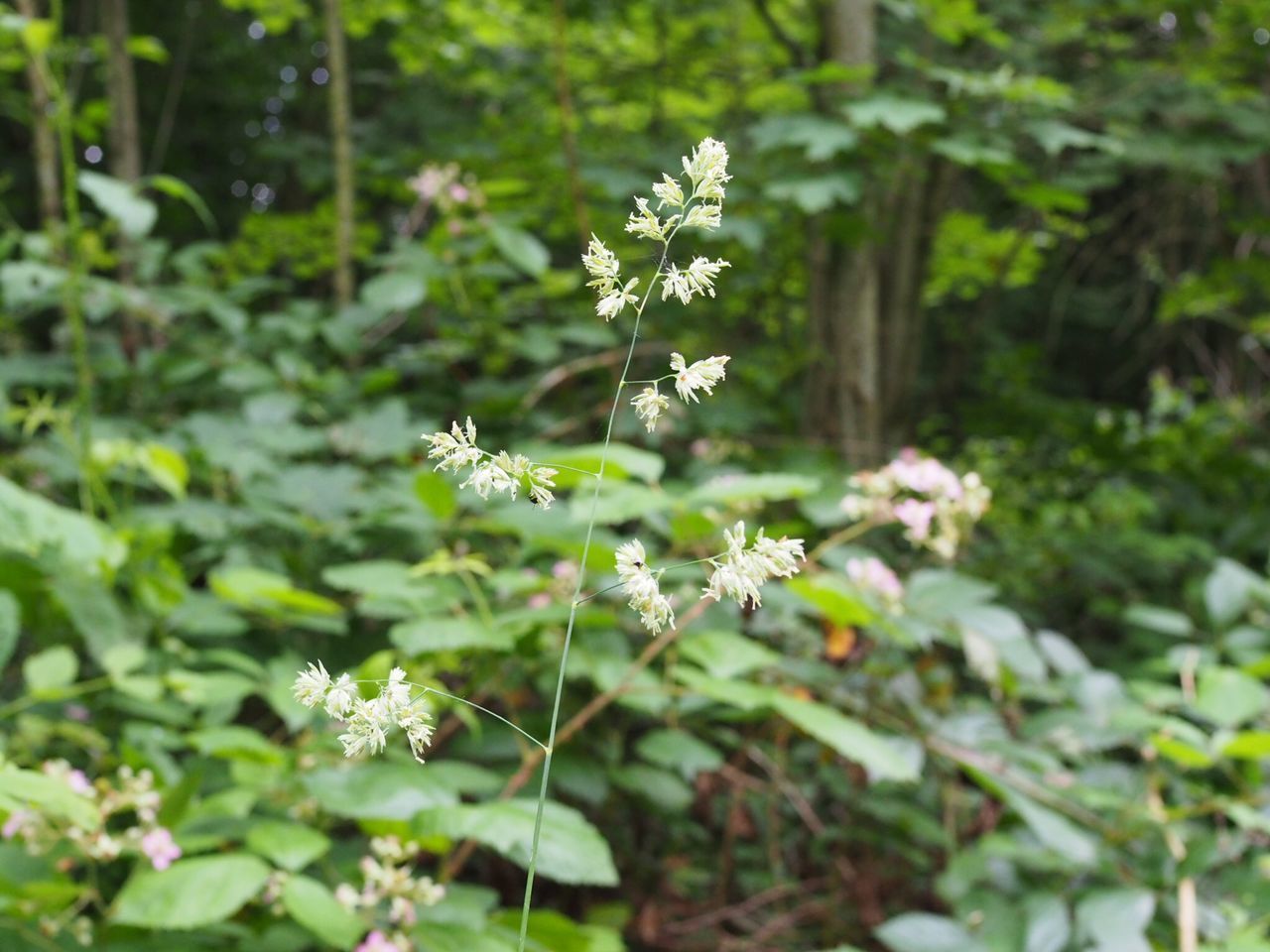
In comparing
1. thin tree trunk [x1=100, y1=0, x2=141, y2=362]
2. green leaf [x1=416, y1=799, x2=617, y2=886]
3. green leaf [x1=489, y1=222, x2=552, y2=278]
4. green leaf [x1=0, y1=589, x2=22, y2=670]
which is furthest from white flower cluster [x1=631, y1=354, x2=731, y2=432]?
thin tree trunk [x1=100, y1=0, x2=141, y2=362]

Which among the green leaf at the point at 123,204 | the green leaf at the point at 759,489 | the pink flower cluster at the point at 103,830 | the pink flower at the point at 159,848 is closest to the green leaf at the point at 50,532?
the pink flower cluster at the point at 103,830

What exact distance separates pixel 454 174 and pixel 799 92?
1.61 m

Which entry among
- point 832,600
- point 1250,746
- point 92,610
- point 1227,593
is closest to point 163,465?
point 92,610

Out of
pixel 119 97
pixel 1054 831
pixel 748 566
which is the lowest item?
pixel 1054 831

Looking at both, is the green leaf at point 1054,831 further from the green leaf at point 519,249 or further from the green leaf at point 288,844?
the green leaf at point 519,249

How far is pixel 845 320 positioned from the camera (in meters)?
2.78

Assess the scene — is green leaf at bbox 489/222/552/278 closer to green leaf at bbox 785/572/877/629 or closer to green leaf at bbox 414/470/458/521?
green leaf at bbox 414/470/458/521

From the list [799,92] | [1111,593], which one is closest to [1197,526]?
[1111,593]

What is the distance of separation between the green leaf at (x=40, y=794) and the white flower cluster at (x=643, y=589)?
0.56 metres

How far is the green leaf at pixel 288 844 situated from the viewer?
105cm

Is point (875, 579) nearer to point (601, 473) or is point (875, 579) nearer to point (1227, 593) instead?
point (1227, 593)

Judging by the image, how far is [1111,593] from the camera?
11.9 ft

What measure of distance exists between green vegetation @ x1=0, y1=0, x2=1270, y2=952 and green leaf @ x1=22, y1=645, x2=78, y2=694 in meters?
0.01

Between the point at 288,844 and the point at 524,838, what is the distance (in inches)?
11.2
